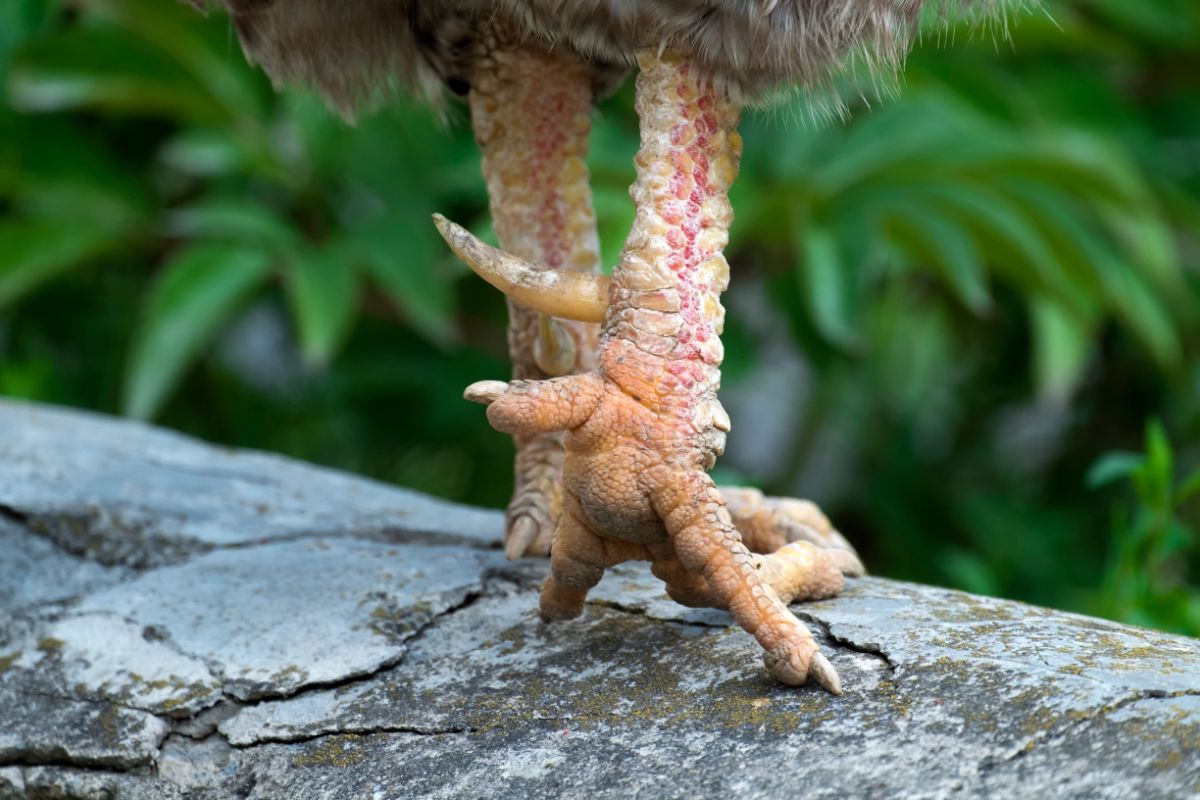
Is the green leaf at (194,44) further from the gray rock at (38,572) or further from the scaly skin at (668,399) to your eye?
the scaly skin at (668,399)

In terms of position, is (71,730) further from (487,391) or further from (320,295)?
(320,295)

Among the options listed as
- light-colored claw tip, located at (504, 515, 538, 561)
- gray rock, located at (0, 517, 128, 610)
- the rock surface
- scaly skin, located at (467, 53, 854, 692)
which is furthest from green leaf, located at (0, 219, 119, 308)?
scaly skin, located at (467, 53, 854, 692)

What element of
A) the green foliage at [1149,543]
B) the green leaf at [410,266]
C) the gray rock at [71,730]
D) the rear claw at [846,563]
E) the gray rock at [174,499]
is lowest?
the gray rock at [71,730]

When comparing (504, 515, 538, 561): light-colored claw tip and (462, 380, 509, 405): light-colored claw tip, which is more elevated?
(462, 380, 509, 405): light-colored claw tip

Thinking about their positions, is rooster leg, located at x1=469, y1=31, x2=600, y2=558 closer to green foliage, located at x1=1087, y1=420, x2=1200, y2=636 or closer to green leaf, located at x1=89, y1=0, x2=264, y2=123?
green foliage, located at x1=1087, y1=420, x2=1200, y2=636

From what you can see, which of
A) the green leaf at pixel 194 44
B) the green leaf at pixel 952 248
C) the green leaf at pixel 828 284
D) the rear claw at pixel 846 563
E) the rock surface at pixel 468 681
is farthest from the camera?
the green leaf at pixel 194 44

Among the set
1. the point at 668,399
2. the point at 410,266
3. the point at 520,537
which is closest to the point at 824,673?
the point at 668,399

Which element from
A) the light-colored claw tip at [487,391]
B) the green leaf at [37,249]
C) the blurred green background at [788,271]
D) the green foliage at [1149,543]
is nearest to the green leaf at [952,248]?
the blurred green background at [788,271]

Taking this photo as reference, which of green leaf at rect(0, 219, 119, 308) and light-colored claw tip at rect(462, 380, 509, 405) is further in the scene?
green leaf at rect(0, 219, 119, 308)
